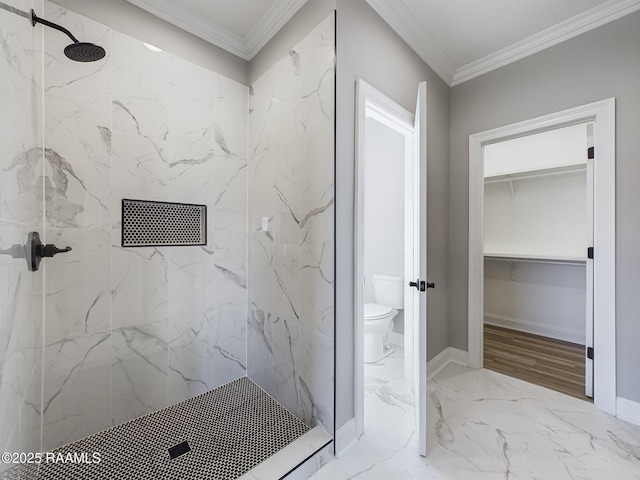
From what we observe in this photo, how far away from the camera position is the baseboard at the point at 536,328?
2742 millimetres

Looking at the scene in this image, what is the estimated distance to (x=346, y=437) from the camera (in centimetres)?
139

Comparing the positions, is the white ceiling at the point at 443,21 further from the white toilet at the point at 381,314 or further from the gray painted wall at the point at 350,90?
the white toilet at the point at 381,314

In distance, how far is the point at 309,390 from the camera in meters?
1.48

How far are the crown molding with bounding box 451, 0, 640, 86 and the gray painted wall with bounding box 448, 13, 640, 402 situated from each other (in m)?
0.04

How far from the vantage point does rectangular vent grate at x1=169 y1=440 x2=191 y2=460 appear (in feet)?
4.13

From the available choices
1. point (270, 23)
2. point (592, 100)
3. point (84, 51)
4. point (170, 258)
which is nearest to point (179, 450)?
point (170, 258)

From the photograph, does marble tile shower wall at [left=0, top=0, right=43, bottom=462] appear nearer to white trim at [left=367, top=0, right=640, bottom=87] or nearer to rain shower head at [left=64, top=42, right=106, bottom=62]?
rain shower head at [left=64, top=42, right=106, bottom=62]

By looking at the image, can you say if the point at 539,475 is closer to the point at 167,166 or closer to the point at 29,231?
the point at 29,231

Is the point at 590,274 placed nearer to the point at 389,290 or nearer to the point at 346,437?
the point at 389,290

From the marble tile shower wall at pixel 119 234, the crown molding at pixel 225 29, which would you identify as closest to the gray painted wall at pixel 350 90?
the crown molding at pixel 225 29

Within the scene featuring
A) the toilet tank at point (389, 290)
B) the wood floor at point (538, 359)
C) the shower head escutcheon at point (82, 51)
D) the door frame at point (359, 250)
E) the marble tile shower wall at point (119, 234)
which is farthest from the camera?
the toilet tank at point (389, 290)

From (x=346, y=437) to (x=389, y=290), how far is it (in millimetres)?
1372

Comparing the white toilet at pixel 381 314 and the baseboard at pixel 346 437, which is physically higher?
the white toilet at pixel 381 314

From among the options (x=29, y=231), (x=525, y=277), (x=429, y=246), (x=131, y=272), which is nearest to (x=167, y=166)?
(x=131, y=272)
